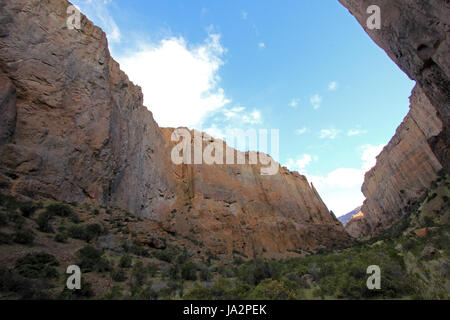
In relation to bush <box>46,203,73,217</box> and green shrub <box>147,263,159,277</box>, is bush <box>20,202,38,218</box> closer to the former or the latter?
bush <box>46,203,73,217</box>

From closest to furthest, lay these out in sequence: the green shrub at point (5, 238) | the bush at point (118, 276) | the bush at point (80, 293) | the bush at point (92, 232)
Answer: the bush at point (80, 293) < the green shrub at point (5, 238) < the bush at point (118, 276) < the bush at point (92, 232)

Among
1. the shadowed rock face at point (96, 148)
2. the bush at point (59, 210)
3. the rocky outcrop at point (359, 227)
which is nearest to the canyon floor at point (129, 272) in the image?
the bush at point (59, 210)

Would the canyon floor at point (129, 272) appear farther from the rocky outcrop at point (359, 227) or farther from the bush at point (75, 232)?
the rocky outcrop at point (359, 227)

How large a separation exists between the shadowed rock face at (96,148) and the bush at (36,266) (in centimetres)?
671

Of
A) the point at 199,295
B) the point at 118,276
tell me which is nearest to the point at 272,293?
the point at 199,295

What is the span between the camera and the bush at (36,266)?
6324 mm

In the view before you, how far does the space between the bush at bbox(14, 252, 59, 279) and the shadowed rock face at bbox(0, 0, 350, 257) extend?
6.71 m

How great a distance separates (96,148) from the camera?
17.5 meters

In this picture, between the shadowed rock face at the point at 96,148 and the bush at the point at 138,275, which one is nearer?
the bush at the point at 138,275

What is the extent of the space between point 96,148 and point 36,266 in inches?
483

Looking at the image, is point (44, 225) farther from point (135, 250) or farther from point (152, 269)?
point (152, 269)

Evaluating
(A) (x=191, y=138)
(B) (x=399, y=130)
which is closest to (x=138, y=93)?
(A) (x=191, y=138)

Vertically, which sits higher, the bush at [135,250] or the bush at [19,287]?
the bush at [135,250]

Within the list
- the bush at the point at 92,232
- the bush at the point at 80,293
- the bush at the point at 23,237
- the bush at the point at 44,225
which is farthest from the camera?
the bush at the point at 92,232
